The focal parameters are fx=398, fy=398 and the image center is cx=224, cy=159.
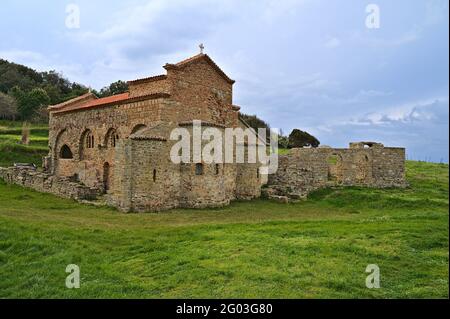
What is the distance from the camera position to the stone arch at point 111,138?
933 inches

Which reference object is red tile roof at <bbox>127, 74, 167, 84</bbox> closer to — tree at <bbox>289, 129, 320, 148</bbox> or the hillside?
tree at <bbox>289, 129, 320, 148</bbox>

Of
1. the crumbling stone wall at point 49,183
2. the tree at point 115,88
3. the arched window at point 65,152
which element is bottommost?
the crumbling stone wall at point 49,183

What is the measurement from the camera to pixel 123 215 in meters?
16.9

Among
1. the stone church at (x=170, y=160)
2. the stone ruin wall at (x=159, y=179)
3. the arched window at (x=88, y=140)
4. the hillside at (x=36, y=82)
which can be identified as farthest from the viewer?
the hillside at (x=36, y=82)

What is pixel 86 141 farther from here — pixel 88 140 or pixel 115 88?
pixel 115 88

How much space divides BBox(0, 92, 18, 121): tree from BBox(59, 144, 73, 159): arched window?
3093cm

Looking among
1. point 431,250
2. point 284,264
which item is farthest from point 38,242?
point 431,250

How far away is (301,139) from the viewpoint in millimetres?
47000

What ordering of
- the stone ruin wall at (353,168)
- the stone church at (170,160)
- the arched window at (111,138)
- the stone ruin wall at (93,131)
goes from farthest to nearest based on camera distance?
the stone ruin wall at (353,168) < the arched window at (111,138) < the stone ruin wall at (93,131) < the stone church at (170,160)

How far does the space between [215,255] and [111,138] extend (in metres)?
15.6

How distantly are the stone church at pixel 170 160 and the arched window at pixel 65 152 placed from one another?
74 mm

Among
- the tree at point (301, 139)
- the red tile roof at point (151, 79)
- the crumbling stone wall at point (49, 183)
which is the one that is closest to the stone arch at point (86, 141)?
the crumbling stone wall at point (49, 183)

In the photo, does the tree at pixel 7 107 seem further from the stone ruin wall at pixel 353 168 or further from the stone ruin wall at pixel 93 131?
the stone ruin wall at pixel 353 168
